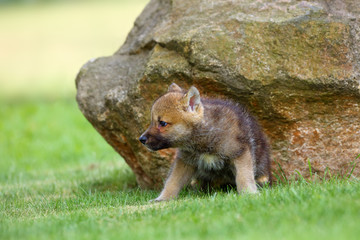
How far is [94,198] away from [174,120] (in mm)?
1325

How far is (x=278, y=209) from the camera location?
4.43m

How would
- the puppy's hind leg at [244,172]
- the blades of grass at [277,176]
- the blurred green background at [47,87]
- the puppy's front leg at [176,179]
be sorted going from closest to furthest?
the puppy's hind leg at [244,172], the puppy's front leg at [176,179], the blades of grass at [277,176], the blurred green background at [47,87]

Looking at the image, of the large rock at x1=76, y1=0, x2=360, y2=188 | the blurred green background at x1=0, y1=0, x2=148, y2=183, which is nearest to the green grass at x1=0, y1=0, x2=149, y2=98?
the blurred green background at x1=0, y1=0, x2=148, y2=183

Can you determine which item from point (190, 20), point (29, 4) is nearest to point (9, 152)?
point (190, 20)

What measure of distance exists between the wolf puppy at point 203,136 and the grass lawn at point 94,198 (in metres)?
0.32

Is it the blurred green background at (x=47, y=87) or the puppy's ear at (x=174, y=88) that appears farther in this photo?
the blurred green background at (x=47, y=87)

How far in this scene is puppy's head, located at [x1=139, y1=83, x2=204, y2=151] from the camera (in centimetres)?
586

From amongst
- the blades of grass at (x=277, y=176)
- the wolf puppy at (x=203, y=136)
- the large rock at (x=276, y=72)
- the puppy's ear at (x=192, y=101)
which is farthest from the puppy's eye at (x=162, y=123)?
the blades of grass at (x=277, y=176)

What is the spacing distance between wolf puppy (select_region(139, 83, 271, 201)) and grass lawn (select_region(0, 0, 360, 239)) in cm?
32

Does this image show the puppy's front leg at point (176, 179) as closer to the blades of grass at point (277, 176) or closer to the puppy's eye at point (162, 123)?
the puppy's eye at point (162, 123)

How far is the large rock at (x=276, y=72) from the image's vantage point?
242 inches

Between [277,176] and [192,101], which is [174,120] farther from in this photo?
[277,176]

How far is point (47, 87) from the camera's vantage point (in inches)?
747

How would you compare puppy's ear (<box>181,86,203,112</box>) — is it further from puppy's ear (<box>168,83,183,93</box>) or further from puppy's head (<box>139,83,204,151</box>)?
puppy's ear (<box>168,83,183,93</box>)
